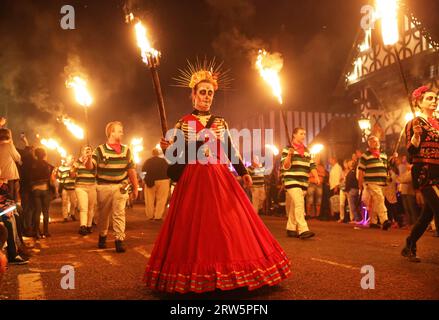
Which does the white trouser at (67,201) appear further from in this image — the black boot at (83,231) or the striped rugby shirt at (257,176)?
the striped rugby shirt at (257,176)

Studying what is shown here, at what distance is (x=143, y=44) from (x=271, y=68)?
10.4ft

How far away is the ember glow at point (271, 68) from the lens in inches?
305

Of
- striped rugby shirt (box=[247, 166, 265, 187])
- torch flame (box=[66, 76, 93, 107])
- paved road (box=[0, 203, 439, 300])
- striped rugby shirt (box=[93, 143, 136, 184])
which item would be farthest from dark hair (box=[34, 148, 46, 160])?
striped rugby shirt (box=[247, 166, 265, 187])

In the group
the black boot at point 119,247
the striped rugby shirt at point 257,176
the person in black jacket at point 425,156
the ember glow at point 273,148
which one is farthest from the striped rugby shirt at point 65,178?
the ember glow at point 273,148

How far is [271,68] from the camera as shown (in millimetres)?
A: 7906

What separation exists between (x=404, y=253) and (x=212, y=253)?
133 inches

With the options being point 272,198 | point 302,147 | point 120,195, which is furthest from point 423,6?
point 120,195

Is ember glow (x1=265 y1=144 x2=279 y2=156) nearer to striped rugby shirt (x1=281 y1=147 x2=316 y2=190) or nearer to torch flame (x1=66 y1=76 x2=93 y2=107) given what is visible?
striped rugby shirt (x1=281 y1=147 x2=316 y2=190)

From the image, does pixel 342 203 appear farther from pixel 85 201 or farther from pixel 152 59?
pixel 152 59

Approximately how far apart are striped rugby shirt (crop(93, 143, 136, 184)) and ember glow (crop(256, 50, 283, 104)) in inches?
115

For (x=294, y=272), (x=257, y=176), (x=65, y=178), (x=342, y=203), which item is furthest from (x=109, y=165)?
(x=257, y=176)

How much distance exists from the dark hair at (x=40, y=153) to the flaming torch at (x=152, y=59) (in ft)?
17.6

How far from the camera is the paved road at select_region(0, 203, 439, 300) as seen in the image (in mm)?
4320
